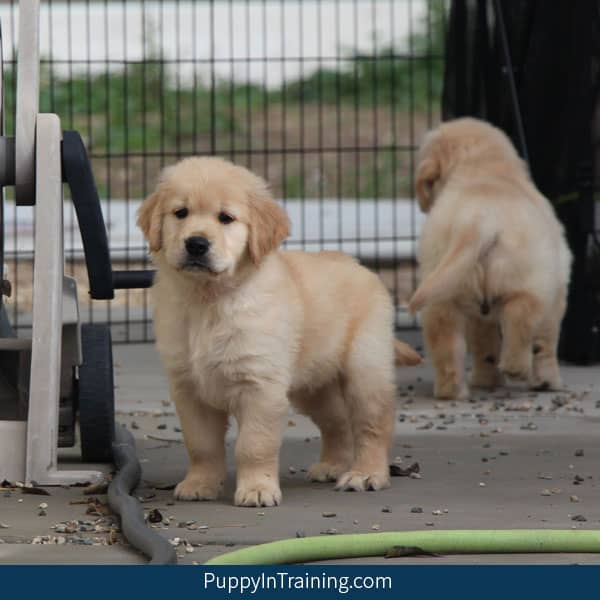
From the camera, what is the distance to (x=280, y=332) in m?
4.12

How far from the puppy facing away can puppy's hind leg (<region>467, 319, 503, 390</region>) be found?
2.37 meters

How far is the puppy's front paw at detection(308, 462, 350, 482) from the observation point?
448cm

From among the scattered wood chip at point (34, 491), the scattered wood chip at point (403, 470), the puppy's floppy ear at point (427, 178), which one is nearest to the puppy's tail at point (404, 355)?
the scattered wood chip at point (403, 470)

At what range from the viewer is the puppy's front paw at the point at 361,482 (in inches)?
168

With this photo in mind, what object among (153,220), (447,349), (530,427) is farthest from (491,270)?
(153,220)

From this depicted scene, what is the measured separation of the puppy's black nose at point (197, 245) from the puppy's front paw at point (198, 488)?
2.05 ft

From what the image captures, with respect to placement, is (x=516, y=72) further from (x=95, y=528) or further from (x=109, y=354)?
(x=95, y=528)

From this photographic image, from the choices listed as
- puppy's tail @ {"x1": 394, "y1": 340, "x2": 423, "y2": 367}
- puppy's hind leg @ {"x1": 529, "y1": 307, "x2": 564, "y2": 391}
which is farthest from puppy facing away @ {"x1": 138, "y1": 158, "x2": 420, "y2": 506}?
puppy's hind leg @ {"x1": 529, "y1": 307, "x2": 564, "y2": 391}

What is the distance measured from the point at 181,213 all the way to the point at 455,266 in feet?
7.13

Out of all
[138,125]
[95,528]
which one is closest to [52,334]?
[95,528]

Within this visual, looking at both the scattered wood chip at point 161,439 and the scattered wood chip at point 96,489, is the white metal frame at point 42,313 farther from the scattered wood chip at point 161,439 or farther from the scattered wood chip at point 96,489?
the scattered wood chip at point 161,439

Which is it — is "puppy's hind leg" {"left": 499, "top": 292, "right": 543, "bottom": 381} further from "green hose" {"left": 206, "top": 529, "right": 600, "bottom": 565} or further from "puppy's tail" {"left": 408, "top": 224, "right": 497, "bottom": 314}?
"green hose" {"left": 206, "top": 529, "right": 600, "bottom": 565}

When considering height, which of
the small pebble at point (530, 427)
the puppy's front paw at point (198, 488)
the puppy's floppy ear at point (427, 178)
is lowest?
the small pebble at point (530, 427)

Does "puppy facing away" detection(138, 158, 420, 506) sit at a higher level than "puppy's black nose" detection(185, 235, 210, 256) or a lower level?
lower
